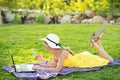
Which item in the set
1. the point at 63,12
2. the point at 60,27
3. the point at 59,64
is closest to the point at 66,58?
the point at 59,64

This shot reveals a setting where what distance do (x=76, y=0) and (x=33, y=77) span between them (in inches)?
408

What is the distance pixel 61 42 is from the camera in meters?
8.48

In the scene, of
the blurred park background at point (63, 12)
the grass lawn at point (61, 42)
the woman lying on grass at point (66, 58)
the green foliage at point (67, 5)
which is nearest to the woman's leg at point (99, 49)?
the woman lying on grass at point (66, 58)

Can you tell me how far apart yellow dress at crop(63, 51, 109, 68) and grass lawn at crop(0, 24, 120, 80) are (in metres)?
0.14

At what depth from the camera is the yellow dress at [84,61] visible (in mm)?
5801

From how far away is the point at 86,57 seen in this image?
5992 millimetres

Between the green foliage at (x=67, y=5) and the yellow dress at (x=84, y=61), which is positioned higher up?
the yellow dress at (x=84, y=61)

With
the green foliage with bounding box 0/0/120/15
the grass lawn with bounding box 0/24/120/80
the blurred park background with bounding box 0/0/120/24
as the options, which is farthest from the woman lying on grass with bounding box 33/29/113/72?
the green foliage with bounding box 0/0/120/15

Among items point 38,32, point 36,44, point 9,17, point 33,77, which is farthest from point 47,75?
point 9,17

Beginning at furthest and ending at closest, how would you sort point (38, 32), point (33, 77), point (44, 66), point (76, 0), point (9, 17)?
1. point (76, 0)
2. point (9, 17)
3. point (38, 32)
4. point (44, 66)
5. point (33, 77)

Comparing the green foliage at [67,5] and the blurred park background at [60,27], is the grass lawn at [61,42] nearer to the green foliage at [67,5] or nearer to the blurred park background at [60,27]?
the blurred park background at [60,27]

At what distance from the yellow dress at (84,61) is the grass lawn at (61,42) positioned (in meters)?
0.14

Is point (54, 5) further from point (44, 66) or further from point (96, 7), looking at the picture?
point (44, 66)

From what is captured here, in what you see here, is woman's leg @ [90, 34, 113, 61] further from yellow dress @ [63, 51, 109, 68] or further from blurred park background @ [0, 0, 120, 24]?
blurred park background @ [0, 0, 120, 24]
